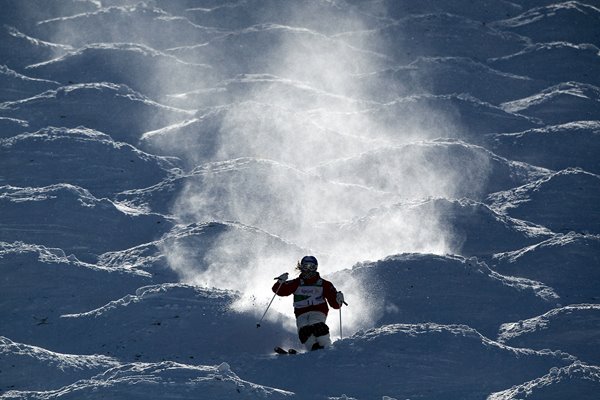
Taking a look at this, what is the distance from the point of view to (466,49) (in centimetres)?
2642

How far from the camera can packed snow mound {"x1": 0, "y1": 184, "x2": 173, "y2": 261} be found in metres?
15.3

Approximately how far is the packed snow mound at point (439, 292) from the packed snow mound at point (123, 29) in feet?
49.9

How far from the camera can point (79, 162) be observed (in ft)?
60.4

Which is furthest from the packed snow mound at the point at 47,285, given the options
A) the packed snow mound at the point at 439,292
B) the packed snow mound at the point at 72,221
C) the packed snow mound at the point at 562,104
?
the packed snow mound at the point at 562,104

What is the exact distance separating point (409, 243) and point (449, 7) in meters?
15.4

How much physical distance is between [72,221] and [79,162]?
2.87 meters

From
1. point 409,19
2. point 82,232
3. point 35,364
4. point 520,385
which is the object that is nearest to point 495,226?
point 520,385

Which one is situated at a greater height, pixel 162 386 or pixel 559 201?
pixel 559 201

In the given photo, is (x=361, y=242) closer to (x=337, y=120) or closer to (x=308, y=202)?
(x=308, y=202)

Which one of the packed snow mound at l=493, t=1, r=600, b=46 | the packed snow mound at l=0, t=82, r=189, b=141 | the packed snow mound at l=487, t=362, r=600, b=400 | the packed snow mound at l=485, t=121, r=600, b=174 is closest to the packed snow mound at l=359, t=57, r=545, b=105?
the packed snow mound at l=485, t=121, r=600, b=174

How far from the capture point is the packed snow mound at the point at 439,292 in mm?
12953

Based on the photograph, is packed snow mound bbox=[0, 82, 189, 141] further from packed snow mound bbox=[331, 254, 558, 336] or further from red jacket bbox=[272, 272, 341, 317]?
red jacket bbox=[272, 272, 341, 317]

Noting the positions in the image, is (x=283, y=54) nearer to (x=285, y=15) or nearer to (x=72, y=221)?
(x=285, y=15)

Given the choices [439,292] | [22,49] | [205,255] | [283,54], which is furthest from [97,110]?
[439,292]
